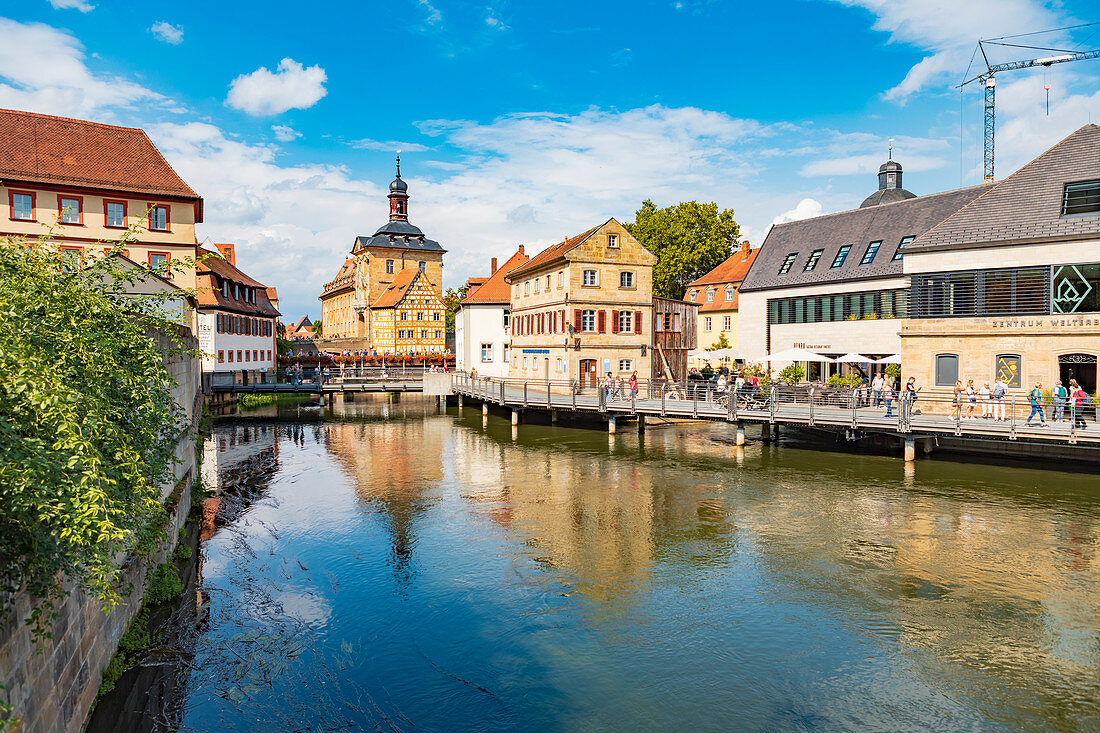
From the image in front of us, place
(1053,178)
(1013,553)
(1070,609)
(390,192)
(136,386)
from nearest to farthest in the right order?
(136,386), (1070,609), (1013,553), (1053,178), (390,192)

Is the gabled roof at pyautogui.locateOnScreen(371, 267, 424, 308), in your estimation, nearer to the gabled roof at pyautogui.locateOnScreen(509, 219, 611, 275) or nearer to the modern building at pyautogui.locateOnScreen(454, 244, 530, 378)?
the modern building at pyautogui.locateOnScreen(454, 244, 530, 378)

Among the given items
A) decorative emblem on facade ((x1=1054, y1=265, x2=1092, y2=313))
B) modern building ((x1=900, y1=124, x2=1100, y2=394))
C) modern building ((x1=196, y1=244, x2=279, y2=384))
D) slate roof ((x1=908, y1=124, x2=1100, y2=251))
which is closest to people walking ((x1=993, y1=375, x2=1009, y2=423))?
modern building ((x1=900, y1=124, x2=1100, y2=394))

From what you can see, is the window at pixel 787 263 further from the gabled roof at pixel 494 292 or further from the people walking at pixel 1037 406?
the gabled roof at pixel 494 292

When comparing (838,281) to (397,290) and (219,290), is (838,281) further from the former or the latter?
(397,290)

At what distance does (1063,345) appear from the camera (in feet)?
90.6

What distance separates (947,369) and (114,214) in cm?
4430

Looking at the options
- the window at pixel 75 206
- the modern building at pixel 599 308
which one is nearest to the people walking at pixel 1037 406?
the modern building at pixel 599 308

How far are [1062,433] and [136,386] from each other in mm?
26496

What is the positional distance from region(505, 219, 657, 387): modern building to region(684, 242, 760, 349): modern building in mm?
16405

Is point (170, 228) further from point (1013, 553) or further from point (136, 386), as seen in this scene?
point (1013, 553)

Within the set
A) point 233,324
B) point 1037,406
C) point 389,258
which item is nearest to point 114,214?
point 233,324

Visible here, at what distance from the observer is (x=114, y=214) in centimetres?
4019

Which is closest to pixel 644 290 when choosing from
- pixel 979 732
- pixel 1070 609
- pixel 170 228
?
pixel 170 228

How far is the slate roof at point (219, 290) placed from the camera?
159ft
